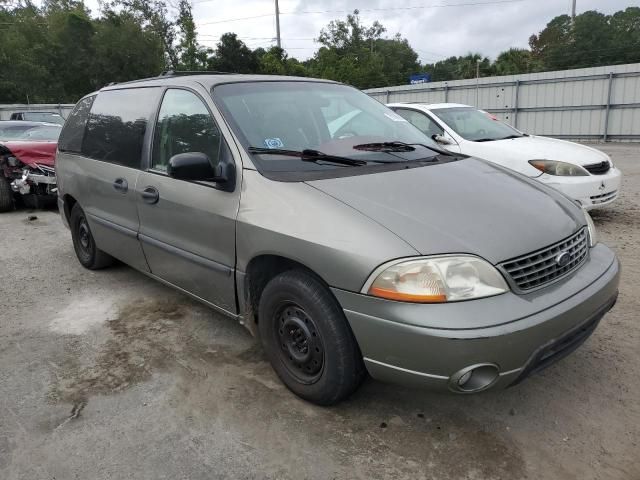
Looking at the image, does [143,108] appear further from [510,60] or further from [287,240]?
[510,60]

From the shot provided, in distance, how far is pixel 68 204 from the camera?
5000 millimetres

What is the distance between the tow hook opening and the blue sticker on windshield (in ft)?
5.16

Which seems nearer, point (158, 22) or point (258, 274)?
point (258, 274)

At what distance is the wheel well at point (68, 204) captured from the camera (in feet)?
16.1

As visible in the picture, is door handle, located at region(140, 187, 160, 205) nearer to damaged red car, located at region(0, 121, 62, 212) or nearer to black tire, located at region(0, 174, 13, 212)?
damaged red car, located at region(0, 121, 62, 212)

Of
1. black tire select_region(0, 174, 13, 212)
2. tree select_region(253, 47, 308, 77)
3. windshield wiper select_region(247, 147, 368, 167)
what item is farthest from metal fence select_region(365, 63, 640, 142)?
tree select_region(253, 47, 308, 77)

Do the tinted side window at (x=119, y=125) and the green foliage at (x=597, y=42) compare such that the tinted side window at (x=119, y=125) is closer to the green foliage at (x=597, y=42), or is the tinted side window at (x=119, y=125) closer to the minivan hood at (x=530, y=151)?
the minivan hood at (x=530, y=151)

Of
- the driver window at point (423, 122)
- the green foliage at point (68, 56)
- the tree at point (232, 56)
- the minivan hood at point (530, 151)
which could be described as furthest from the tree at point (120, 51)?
the minivan hood at point (530, 151)

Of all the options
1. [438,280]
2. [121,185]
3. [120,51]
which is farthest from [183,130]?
[120,51]

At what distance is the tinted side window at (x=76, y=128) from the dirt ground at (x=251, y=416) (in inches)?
68.4

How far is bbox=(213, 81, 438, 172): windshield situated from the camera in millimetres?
2891

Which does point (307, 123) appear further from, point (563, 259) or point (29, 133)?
point (29, 133)

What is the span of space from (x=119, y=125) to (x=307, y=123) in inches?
66.4

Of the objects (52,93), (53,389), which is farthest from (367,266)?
(52,93)
